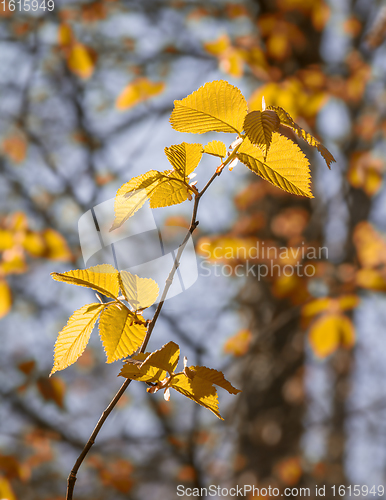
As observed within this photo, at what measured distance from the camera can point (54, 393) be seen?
1702 mm

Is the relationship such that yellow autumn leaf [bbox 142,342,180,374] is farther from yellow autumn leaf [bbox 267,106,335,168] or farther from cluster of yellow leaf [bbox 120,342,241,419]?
yellow autumn leaf [bbox 267,106,335,168]

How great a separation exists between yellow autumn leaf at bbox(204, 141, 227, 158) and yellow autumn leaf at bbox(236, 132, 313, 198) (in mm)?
25

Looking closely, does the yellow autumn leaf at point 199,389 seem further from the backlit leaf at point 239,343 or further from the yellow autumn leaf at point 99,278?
the backlit leaf at point 239,343

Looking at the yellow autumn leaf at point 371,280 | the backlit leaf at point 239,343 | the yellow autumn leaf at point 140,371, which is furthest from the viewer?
the backlit leaf at point 239,343

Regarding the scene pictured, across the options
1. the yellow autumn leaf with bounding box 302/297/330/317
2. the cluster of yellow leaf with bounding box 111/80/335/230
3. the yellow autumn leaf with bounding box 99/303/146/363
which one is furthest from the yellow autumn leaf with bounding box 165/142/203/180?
the yellow autumn leaf with bounding box 302/297/330/317

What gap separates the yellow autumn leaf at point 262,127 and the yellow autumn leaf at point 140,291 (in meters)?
0.12

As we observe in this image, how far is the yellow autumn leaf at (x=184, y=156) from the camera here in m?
0.24

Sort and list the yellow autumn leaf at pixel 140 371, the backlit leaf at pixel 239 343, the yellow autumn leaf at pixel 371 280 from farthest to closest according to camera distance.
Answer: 1. the backlit leaf at pixel 239 343
2. the yellow autumn leaf at pixel 371 280
3. the yellow autumn leaf at pixel 140 371

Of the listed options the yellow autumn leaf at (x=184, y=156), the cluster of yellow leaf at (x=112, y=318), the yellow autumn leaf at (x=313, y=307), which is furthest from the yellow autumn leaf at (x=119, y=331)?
the yellow autumn leaf at (x=313, y=307)

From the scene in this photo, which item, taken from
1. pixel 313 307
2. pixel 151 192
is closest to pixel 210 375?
pixel 151 192

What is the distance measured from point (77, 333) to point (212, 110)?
7.3 inches

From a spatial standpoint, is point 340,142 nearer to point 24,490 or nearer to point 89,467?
point 89,467

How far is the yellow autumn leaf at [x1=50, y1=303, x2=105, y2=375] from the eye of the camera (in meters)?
0.24

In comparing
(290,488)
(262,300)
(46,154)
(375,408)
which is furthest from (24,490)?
(375,408)
